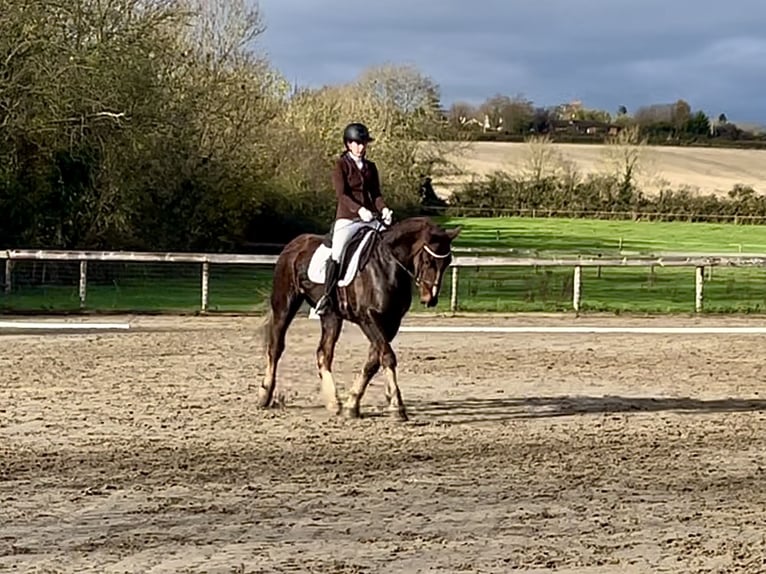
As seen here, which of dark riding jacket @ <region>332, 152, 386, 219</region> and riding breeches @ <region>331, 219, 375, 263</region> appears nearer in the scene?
dark riding jacket @ <region>332, 152, 386, 219</region>

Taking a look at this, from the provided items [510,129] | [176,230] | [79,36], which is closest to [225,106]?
[176,230]

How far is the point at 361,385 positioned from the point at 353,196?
1661 millimetres

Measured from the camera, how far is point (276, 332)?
1156 centimetres

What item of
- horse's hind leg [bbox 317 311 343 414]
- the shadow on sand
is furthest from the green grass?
horse's hind leg [bbox 317 311 343 414]

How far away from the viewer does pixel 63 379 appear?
12.9 metres

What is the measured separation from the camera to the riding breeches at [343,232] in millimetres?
10680

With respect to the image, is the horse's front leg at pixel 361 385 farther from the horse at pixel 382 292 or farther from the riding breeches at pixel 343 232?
the riding breeches at pixel 343 232

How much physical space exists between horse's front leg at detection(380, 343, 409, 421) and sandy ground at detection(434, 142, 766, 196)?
58.1 metres

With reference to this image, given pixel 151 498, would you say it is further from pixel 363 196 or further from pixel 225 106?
pixel 225 106

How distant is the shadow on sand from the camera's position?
36.4 ft

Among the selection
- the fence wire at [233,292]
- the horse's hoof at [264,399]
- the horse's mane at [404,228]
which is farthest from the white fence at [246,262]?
Answer: the horse's mane at [404,228]

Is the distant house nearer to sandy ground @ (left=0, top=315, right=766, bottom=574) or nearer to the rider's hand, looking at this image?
sandy ground @ (left=0, top=315, right=766, bottom=574)

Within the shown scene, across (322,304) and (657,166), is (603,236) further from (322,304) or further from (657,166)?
(322,304)

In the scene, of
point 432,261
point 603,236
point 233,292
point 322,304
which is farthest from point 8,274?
point 603,236
